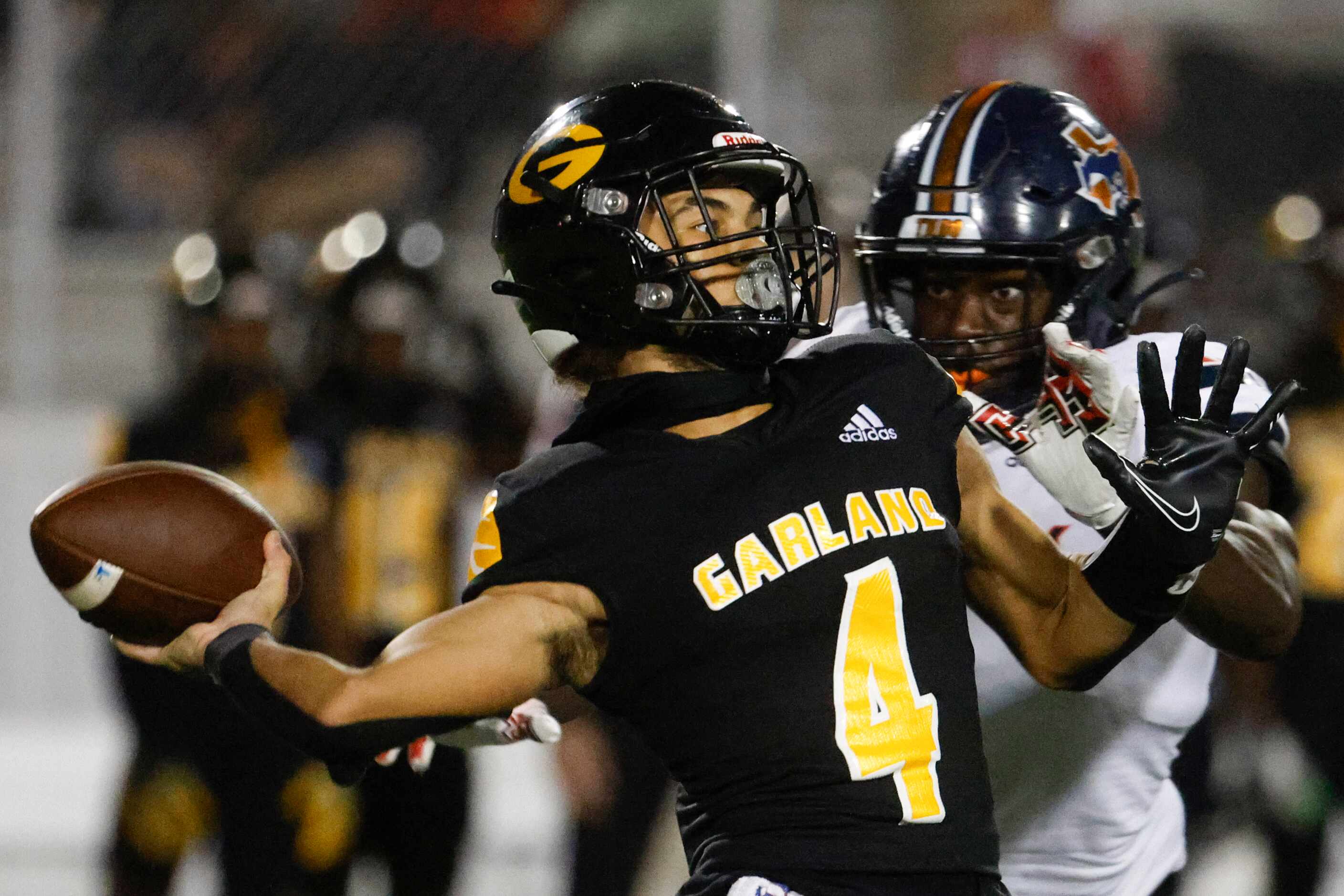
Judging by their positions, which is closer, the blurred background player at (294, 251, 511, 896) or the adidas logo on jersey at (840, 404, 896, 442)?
the adidas logo on jersey at (840, 404, 896, 442)

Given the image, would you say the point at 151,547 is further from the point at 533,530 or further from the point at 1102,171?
the point at 1102,171

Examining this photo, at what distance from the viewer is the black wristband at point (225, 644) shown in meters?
1.97

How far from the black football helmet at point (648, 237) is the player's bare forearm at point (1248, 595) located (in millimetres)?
565

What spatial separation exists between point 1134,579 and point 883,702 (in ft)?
0.99

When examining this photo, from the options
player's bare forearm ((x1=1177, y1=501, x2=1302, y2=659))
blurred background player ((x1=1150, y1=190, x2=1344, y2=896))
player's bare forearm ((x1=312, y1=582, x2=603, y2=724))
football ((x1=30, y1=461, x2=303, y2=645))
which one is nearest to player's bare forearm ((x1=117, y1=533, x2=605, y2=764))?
player's bare forearm ((x1=312, y1=582, x2=603, y2=724))

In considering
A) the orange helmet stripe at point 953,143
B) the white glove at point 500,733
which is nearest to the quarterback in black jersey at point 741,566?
the white glove at point 500,733

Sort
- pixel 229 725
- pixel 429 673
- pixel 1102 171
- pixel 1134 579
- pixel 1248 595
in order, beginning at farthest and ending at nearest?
pixel 229 725, pixel 1102 171, pixel 1248 595, pixel 1134 579, pixel 429 673

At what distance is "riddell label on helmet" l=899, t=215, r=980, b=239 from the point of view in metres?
2.49

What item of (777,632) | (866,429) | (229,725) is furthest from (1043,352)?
(229,725)

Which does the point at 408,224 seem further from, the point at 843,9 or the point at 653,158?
the point at 653,158

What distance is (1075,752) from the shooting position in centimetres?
255

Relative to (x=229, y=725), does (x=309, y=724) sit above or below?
above

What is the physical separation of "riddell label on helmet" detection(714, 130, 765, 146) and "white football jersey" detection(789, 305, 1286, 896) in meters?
0.68

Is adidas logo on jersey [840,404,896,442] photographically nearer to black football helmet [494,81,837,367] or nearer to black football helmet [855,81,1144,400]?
black football helmet [494,81,837,367]
